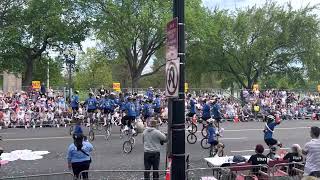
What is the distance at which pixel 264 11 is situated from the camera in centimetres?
5191

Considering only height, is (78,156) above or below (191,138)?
above

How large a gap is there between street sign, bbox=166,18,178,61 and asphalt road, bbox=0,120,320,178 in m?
8.32

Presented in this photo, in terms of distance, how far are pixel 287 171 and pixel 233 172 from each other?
5.26 feet

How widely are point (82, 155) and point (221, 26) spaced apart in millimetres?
42423

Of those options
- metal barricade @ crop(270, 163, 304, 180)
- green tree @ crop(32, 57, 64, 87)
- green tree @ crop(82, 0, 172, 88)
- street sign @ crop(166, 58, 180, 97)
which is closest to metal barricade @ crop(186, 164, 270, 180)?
metal barricade @ crop(270, 163, 304, 180)

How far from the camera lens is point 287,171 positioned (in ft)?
39.6

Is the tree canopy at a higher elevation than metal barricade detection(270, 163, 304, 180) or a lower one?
higher

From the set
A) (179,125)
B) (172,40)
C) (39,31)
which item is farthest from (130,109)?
(39,31)

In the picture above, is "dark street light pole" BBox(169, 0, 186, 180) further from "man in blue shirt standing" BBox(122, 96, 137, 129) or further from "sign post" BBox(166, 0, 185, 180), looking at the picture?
"man in blue shirt standing" BBox(122, 96, 137, 129)

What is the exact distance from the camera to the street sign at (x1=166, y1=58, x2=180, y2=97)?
25.5 feet

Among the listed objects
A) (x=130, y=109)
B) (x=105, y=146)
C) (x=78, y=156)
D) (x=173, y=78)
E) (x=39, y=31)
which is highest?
(x=39, y=31)

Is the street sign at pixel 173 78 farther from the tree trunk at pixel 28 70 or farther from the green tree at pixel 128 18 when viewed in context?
the tree trunk at pixel 28 70

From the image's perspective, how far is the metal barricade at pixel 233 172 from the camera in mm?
11195

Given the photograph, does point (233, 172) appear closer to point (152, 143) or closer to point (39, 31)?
point (152, 143)
